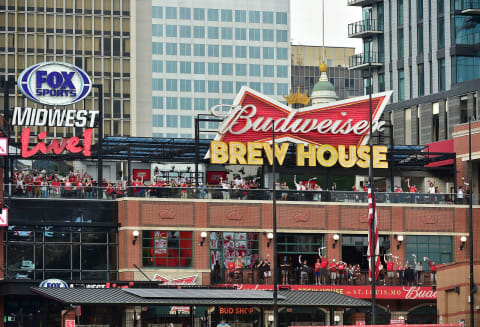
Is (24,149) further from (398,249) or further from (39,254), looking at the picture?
(398,249)

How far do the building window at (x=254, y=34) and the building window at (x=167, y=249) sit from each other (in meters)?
96.4

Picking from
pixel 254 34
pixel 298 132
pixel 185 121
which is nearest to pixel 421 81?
pixel 298 132

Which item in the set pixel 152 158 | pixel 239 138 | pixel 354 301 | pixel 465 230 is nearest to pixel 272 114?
pixel 239 138

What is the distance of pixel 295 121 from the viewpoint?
96438mm

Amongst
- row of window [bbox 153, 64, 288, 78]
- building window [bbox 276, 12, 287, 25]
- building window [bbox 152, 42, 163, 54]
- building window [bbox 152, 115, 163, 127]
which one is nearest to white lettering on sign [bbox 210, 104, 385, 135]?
building window [bbox 152, 115, 163, 127]

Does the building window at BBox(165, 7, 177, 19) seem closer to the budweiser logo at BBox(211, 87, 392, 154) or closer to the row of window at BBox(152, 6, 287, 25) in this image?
the row of window at BBox(152, 6, 287, 25)

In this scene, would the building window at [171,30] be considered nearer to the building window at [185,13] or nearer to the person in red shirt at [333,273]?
the building window at [185,13]

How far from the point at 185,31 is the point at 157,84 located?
8.15 meters

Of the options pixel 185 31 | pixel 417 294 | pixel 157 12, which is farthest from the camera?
pixel 185 31

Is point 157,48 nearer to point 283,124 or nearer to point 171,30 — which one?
point 171,30

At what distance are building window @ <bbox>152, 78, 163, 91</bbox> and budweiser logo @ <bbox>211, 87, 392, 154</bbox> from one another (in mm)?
83066

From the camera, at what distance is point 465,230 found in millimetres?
95812

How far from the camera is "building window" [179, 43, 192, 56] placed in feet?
596

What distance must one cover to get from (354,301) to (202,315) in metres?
11.5
